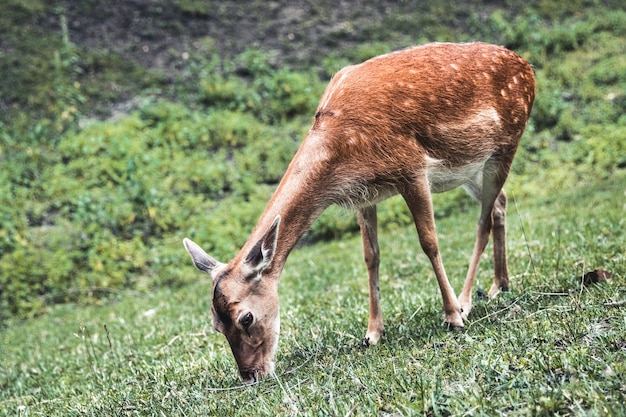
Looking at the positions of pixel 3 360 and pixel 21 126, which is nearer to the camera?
pixel 3 360

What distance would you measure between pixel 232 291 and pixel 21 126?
11.2 m

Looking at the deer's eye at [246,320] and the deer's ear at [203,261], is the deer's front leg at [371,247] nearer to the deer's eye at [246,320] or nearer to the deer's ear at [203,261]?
the deer's eye at [246,320]

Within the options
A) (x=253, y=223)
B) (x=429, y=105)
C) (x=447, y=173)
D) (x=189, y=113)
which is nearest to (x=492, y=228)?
(x=447, y=173)

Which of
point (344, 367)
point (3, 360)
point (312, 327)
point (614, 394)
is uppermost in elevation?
point (614, 394)

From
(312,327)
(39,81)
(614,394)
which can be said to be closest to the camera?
(614,394)

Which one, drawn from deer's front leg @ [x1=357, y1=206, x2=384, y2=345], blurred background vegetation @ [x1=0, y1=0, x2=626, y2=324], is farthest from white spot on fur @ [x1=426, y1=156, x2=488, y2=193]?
blurred background vegetation @ [x1=0, y1=0, x2=626, y2=324]

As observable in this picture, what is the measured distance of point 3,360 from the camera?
22.8 feet

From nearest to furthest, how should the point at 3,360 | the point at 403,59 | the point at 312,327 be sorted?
the point at 403,59 < the point at 312,327 < the point at 3,360

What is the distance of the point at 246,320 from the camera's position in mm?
4148

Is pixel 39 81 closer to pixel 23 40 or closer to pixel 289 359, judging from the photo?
pixel 23 40

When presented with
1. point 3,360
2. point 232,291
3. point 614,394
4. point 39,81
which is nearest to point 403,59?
point 232,291

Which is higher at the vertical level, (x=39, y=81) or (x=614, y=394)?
(x=614, y=394)

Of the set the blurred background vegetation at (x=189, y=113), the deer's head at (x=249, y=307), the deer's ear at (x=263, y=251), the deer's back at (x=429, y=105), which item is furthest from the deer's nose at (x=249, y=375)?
the blurred background vegetation at (x=189, y=113)

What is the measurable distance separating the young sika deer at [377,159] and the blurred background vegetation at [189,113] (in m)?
Result: 5.72
